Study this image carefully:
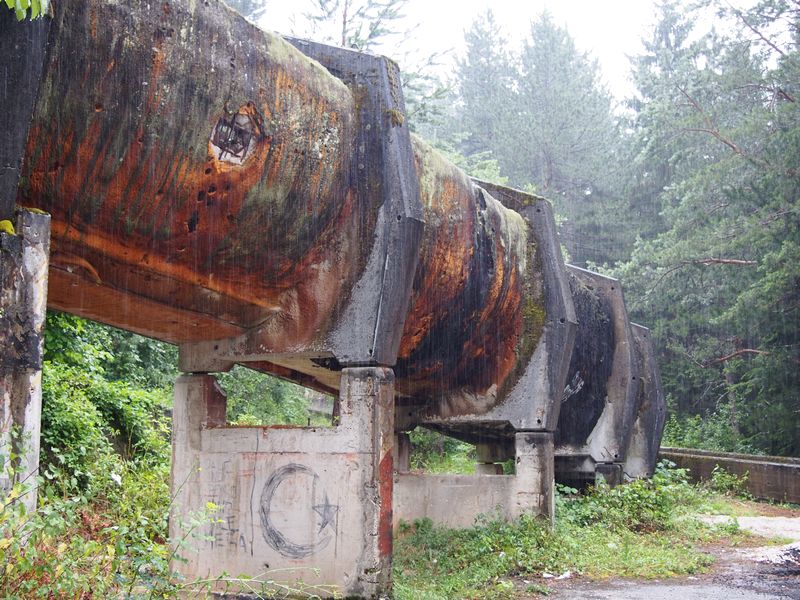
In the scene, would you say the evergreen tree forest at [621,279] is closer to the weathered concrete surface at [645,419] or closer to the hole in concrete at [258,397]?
the hole in concrete at [258,397]

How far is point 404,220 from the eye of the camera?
7672mm

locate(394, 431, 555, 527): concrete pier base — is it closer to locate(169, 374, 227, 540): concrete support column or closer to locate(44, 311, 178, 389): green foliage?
locate(169, 374, 227, 540): concrete support column

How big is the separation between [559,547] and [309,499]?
3.71 meters

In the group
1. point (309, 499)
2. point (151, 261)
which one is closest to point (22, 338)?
point (151, 261)

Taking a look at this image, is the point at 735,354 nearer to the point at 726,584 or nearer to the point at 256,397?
the point at 256,397

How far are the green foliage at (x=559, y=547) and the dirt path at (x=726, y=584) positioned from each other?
13.2 inches

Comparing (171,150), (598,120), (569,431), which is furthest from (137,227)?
(598,120)

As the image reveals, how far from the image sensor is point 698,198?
2366 centimetres

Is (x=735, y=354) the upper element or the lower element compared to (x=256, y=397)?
upper

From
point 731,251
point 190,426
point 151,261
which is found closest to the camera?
point 151,261

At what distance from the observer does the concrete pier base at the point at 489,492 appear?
35.5 feet


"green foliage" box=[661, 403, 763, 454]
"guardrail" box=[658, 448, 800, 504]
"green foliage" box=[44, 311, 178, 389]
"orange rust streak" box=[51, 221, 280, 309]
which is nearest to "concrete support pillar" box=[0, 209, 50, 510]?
"orange rust streak" box=[51, 221, 280, 309]

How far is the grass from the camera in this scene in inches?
352

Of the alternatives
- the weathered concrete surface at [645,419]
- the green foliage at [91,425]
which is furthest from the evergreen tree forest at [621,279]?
the weathered concrete surface at [645,419]
